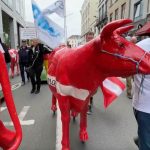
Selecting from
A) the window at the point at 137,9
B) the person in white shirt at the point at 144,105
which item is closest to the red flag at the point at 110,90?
the person in white shirt at the point at 144,105

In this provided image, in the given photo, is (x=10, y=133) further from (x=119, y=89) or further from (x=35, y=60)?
(x=35, y=60)

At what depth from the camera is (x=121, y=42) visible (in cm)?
238

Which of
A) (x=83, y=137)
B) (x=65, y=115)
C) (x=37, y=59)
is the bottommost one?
(x=83, y=137)

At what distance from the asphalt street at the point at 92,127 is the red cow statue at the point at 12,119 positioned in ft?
6.35

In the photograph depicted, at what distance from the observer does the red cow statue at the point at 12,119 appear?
174 centimetres

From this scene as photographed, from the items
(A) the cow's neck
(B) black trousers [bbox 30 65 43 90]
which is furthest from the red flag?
(B) black trousers [bbox 30 65 43 90]

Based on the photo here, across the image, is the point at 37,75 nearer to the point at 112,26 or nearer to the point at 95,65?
the point at 95,65

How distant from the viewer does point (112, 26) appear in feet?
7.35

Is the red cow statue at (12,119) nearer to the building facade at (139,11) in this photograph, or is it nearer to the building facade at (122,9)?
the building facade at (139,11)

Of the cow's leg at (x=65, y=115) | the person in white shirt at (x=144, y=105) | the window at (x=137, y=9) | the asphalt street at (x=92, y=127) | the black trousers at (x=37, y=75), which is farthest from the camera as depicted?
the window at (x=137, y=9)

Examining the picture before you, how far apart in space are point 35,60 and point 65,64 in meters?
5.02

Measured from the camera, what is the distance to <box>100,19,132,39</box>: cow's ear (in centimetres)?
220

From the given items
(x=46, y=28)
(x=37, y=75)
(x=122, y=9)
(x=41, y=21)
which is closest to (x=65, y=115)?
(x=46, y=28)

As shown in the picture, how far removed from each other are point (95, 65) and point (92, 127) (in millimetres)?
2408
